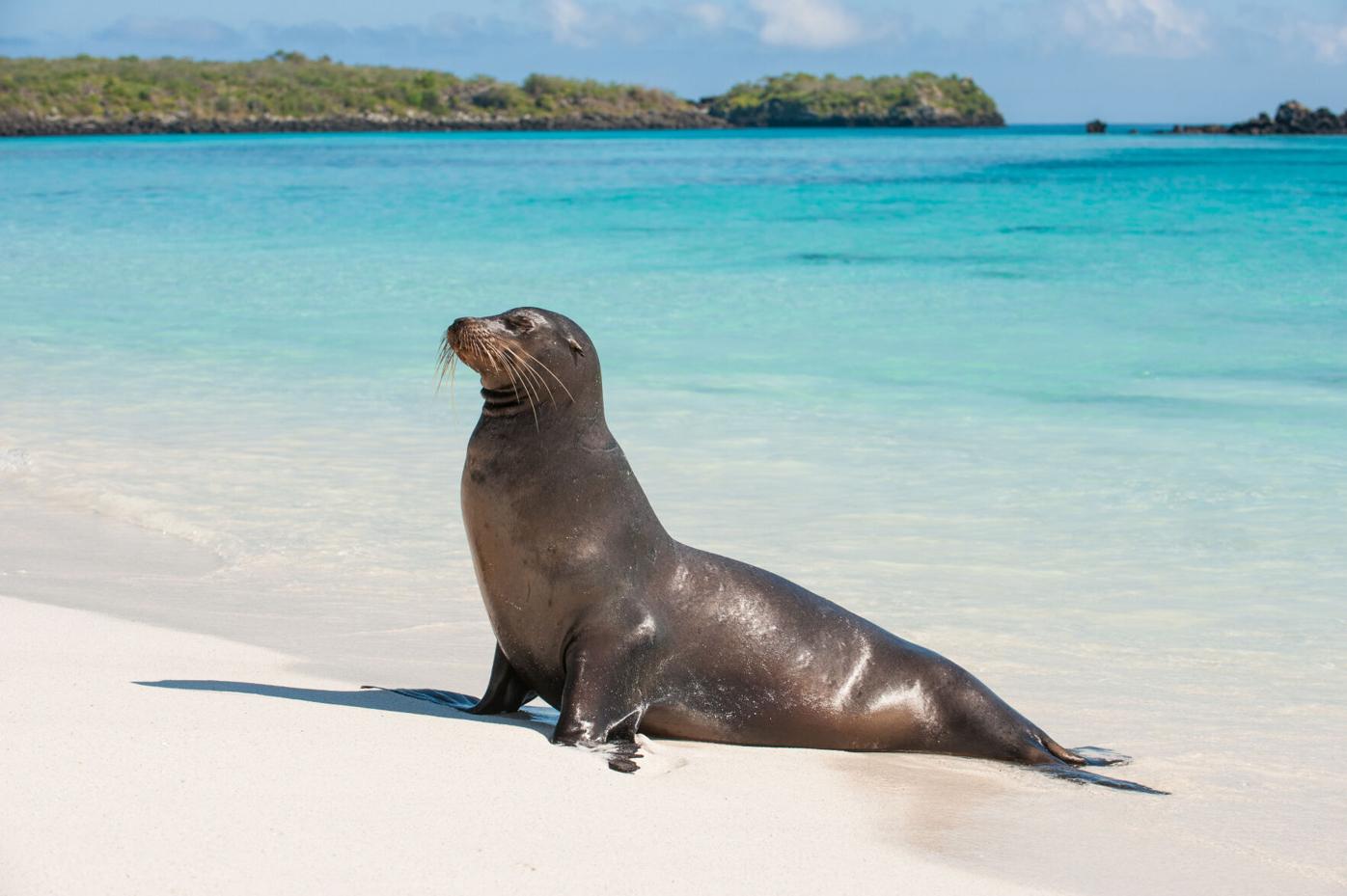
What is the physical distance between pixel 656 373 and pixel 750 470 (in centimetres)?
386

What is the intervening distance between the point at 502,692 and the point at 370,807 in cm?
115

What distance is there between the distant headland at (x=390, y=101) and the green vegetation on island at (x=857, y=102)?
14 centimetres

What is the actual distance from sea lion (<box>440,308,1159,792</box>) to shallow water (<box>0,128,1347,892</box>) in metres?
0.39

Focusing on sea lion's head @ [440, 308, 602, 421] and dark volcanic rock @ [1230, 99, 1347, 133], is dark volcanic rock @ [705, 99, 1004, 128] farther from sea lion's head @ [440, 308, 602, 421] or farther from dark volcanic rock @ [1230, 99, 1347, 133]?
sea lion's head @ [440, 308, 602, 421]

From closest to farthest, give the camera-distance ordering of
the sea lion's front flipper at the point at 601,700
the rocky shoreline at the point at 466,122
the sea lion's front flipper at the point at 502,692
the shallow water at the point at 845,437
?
the sea lion's front flipper at the point at 601,700 < the sea lion's front flipper at the point at 502,692 < the shallow water at the point at 845,437 < the rocky shoreline at the point at 466,122

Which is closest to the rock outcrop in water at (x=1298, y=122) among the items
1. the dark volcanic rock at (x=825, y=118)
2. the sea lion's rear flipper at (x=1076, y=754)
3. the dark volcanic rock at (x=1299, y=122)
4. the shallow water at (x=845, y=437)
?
the dark volcanic rock at (x=1299, y=122)

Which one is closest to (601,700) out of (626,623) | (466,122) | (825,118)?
(626,623)

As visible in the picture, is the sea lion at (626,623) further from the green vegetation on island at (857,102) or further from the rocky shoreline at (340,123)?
the green vegetation on island at (857,102)

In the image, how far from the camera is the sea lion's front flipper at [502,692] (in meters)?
4.16

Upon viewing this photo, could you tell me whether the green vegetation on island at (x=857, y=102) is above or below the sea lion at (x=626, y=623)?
above

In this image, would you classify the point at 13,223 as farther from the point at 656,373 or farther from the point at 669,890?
the point at 669,890

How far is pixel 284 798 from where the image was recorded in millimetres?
2992

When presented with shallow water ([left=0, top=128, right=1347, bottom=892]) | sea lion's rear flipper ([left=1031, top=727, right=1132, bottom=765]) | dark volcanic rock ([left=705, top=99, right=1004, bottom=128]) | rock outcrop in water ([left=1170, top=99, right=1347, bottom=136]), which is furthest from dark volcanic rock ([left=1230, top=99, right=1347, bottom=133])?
sea lion's rear flipper ([left=1031, top=727, right=1132, bottom=765])

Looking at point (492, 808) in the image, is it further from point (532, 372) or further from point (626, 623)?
point (532, 372)
